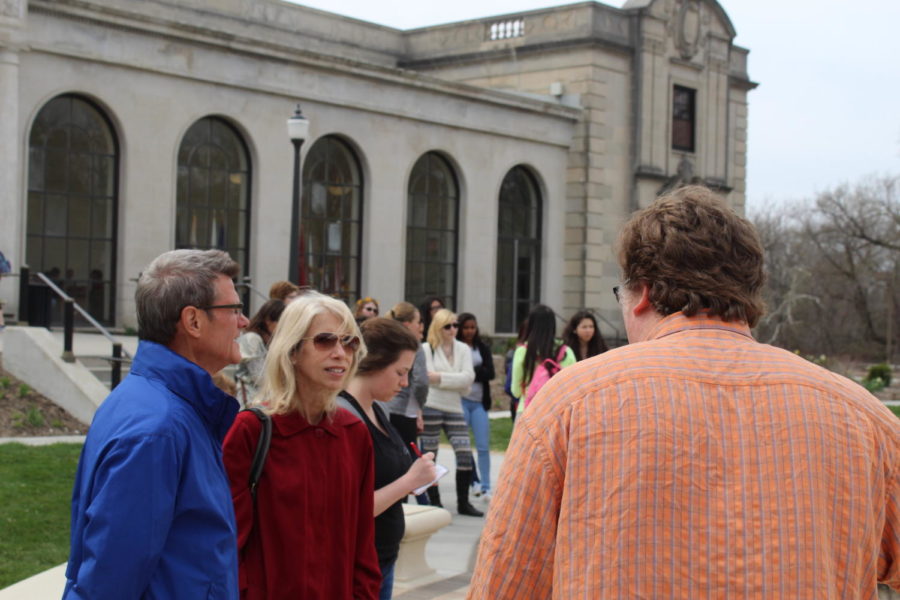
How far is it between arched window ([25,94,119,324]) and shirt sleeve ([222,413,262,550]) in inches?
705

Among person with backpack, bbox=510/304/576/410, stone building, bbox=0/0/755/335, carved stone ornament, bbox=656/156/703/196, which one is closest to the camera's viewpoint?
person with backpack, bbox=510/304/576/410

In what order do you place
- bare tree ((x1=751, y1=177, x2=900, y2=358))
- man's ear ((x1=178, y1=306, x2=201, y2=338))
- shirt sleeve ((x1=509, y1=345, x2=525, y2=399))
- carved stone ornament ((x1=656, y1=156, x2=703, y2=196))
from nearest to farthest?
man's ear ((x1=178, y1=306, x2=201, y2=338))
shirt sleeve ((x1=509, y1=345, x2=525, y2=399))
carved stone ornament ((x1=656, y1=156, x2=703, y2=196))
bare tree ((x1=751, y1=177, x2=900, y2=358))

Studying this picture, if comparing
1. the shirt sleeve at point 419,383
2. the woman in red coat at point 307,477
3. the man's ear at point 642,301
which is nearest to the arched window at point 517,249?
the shirt sleeve at point 419,383

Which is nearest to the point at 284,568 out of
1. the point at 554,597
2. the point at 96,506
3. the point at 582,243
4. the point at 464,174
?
the point at 96,506

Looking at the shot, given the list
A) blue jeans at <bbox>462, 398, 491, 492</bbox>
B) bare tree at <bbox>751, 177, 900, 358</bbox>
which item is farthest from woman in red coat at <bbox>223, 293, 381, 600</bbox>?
bare tree at <bbox>751, 177, 900, 358</bbox>

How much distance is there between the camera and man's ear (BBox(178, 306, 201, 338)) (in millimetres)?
3492

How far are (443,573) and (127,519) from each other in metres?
5.78

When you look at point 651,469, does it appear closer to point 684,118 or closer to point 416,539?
point 416,539

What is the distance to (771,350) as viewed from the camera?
8.28 feet

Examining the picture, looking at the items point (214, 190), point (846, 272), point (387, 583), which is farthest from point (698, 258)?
point (846, 272)

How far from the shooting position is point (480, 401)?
12.0 m

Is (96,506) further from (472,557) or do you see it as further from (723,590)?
(472,557)

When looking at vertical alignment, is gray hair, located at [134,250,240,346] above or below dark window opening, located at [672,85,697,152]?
below

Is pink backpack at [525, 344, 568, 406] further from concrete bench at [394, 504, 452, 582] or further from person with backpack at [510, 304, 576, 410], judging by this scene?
concrete bench at [394, 504, 452, 582]
